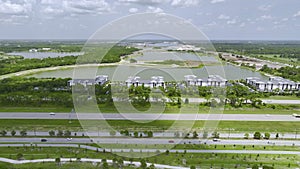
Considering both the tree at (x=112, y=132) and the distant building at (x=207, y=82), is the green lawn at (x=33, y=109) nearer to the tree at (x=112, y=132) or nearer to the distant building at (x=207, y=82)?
the tree at (x=112, y=132)

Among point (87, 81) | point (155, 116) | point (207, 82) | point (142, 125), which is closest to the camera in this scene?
point (142, 125)

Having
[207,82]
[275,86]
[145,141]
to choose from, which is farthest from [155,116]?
[275,86]

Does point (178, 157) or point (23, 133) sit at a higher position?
point (23, 133)

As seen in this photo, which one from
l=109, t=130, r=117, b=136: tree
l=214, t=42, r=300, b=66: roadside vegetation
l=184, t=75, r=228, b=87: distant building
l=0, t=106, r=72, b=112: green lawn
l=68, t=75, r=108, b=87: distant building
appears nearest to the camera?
l=109, t=130, r=117, b=136: tree

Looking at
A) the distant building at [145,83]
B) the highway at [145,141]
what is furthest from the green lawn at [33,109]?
the distant building at [145,83]

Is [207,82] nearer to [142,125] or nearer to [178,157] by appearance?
[142,125]

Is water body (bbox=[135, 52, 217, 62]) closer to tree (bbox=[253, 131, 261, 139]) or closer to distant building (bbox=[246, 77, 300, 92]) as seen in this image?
distant building (bbox=[246, 77, 300, 92])

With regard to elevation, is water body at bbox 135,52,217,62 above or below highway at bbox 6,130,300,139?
above

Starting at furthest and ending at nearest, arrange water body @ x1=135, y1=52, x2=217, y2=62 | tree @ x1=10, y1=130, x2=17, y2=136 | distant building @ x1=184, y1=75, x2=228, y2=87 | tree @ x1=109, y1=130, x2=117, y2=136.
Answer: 1. water body @ x1=135, y1=52, x2=217, y2=62
2. distant building @ x1=184, y1=75, x2=228, y2=87
3. tree @ x1=109, y1=130, x2=117, y2=136
4. tree @ x1=10, y1=130, x2=17, y2=136

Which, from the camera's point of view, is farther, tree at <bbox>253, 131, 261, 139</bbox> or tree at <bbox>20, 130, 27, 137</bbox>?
tree at <bbox>253, 131, 261, 139</bbox>

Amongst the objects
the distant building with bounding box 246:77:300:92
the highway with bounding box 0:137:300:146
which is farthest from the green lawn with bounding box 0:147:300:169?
the distant building with bounding box 246:77:300:92

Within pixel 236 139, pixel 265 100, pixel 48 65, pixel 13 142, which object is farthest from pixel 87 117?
pixel 48 65
